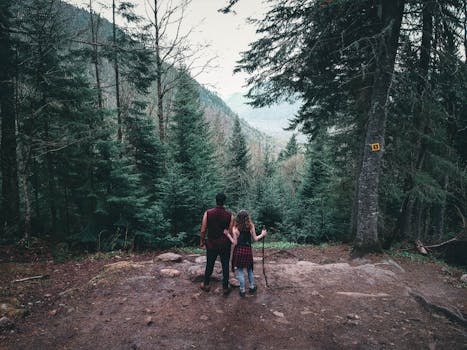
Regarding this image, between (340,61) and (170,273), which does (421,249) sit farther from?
(170,273)

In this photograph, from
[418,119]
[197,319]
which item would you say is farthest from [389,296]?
[418,119]

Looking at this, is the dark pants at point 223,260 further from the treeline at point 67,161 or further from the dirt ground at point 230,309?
the treeline at point 67,161

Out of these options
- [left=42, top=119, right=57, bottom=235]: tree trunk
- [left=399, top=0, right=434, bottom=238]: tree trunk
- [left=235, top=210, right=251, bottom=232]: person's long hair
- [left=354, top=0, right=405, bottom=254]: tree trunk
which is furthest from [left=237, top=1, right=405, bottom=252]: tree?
[left=42, top=119, right=57, bottom=235]: tree trunk

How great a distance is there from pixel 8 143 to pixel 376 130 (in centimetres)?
1397

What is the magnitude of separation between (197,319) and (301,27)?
817cm

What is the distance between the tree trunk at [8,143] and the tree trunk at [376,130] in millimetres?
12543

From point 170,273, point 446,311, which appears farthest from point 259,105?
point 446,311

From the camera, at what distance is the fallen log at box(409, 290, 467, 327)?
4.78m

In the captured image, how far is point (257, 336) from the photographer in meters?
4.18

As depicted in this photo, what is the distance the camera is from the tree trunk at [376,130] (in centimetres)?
736

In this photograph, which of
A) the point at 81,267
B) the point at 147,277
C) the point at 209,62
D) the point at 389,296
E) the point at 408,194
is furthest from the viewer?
the point at 209,62

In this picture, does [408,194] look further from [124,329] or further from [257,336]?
[124,329]

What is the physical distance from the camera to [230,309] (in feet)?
15.9

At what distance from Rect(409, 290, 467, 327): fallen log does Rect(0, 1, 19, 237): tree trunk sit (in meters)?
12.9
